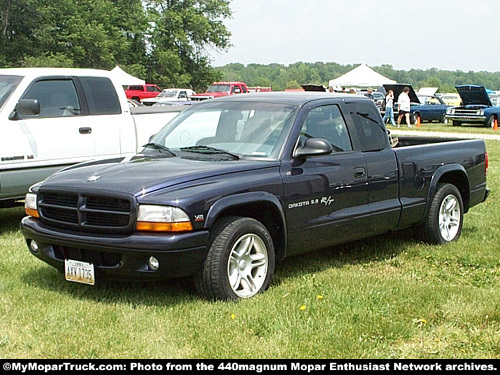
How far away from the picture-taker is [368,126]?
279 inches

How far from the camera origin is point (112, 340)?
473 centimetres

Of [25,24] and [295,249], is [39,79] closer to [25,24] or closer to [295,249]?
[295,249]

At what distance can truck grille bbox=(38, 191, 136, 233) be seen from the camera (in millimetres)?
5316

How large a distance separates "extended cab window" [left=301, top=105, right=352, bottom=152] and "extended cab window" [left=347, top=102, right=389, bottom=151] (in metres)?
0.18

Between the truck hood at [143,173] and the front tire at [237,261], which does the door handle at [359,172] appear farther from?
the front tire at [237,261]

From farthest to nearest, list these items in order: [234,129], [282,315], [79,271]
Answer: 1. [234,129]
2. [79,271]
3. [282,315]

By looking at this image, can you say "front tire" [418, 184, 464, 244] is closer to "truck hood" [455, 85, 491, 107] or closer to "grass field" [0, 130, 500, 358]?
"grass field" [0, 130, 500, 358]

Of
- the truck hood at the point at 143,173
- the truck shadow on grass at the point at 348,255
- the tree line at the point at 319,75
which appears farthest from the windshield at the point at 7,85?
the tree line at the point at 319,75

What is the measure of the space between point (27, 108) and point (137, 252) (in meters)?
3.62

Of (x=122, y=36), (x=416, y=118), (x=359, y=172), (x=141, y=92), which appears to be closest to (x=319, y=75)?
(x=122, y=36)

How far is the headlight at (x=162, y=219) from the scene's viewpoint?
521 centimetres

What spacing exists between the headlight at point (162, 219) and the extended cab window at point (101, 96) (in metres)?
4.17

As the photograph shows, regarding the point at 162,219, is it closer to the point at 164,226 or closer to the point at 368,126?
the point at 164,226

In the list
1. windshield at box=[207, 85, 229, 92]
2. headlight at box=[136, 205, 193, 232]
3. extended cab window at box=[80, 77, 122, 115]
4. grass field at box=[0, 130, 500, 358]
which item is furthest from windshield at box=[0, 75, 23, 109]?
windshield at box=[207, 85, 229, 92]
